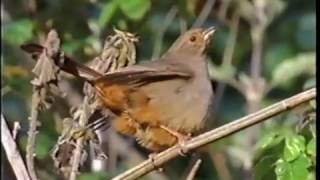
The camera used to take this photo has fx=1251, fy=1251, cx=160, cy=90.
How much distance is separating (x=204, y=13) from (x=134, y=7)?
56cm

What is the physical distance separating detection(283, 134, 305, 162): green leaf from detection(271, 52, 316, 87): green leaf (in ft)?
6.18

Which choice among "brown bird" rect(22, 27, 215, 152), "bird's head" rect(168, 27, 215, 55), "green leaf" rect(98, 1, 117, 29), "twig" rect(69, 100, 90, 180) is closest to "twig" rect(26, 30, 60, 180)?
"twig" rect(69, 100, 90, 180)

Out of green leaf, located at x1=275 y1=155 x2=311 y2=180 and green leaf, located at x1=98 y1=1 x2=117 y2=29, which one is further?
green leaf, located at x1=98 y1=1 x2=117 y2=29

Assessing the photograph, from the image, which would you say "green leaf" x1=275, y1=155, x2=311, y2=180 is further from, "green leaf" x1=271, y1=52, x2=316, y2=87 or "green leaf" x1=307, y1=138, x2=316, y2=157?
"green leaf" x1=271, y1=52, x2=316, y2=87

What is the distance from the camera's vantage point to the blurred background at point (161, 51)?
4395 millimetres

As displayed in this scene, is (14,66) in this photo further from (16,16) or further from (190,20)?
(190,20)

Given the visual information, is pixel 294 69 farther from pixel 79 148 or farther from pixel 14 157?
pixel 14 157

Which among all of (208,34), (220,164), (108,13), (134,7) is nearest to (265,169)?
(208,34)

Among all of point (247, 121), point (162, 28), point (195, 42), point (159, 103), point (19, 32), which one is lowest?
point (247, 121)

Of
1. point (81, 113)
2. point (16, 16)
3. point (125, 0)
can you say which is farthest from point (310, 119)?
point (16, 16)

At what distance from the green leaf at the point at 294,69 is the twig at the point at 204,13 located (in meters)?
0.36

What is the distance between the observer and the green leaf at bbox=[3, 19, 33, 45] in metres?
4.32

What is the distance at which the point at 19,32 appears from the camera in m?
4.34

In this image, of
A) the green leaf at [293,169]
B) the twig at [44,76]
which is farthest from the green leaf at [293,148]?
the twig at [44,76]
